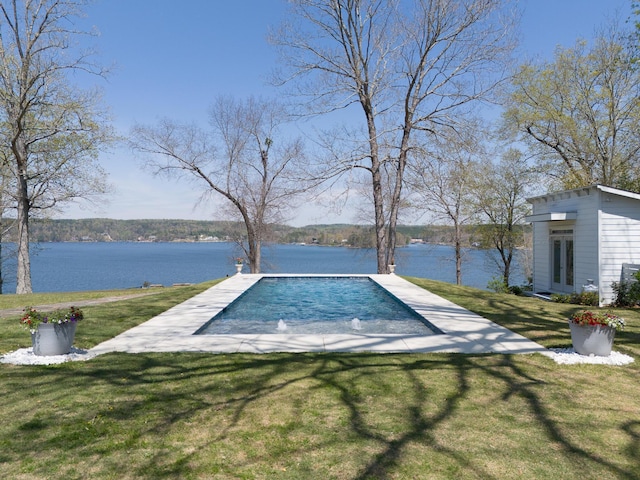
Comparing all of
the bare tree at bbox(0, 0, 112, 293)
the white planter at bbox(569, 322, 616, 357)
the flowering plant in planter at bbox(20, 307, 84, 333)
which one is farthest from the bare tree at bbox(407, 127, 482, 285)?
the flowering plant in planter at bbox(20, 307, 84, 333)

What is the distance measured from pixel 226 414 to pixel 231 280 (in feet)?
45.1

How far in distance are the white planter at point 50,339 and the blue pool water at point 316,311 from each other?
2721 millimetres

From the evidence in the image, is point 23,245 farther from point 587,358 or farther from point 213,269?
point 213,269

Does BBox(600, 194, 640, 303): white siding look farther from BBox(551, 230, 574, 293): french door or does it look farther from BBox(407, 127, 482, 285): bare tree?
BBox(407, 127, 482, 285): bare tree

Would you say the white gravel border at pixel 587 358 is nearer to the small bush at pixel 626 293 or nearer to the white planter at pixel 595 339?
the white planter at pixel 595 339

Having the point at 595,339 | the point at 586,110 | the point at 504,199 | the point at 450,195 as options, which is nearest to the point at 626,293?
the point at 595,339

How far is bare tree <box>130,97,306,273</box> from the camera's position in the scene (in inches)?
892

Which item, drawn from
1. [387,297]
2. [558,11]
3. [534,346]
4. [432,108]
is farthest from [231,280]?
[558,11]

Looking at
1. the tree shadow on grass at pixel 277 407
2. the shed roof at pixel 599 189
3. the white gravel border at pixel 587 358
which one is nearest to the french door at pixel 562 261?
the shed roof at pixel 599 189

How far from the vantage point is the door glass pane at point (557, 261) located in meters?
15.1

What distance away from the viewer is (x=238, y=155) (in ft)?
82.9

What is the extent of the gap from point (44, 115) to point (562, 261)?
875 inches

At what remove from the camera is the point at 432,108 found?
1955 cm

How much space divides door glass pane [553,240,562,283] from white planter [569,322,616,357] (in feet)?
32.7
